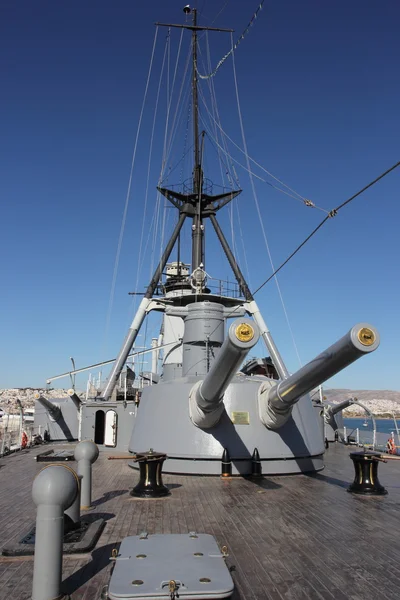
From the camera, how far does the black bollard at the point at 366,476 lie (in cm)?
599

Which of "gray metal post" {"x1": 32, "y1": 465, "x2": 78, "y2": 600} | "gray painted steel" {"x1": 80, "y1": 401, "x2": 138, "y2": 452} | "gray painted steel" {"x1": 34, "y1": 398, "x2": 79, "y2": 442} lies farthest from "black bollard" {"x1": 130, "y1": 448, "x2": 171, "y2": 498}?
"gray painted steel" {"x1": 34, "y1": 398, "x2": 79, "y2": 442}

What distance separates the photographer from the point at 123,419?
1132 centimetres

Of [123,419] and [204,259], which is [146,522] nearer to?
[123,419]

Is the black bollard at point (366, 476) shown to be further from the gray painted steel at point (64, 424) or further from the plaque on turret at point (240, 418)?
the gray painted steel at point (64, 424)

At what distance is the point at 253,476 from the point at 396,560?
3.58 meters

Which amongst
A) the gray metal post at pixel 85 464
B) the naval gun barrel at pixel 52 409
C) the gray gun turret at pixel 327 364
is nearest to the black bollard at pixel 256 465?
the gray gun turret at pixel 327 364

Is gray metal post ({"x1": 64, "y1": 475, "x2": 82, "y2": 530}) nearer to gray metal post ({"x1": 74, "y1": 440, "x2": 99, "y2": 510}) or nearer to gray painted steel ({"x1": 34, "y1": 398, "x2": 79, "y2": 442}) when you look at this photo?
gray metal post ({"x1": 74, "y1": 440, "x2": 99, "y2": 510})

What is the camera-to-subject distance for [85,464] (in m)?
5.07

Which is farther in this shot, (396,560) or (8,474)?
(8,474)

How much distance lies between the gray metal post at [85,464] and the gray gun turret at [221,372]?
60.0 inches

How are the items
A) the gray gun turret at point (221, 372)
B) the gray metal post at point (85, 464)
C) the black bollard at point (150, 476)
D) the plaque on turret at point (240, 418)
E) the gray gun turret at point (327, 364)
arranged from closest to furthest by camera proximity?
1. the gray gun turret at point (327, 364)
2. the gray gun turret at point (221, 372)
3. the gray metal post at point (85, 464)
4. the black bollard at point (150, 476)
5. the plaque on turret at point (240, 418)

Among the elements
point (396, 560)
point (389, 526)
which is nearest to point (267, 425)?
point (389, 526)

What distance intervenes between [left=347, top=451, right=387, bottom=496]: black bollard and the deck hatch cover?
11.7 feet

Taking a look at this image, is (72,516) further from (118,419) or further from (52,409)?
(52,409)
